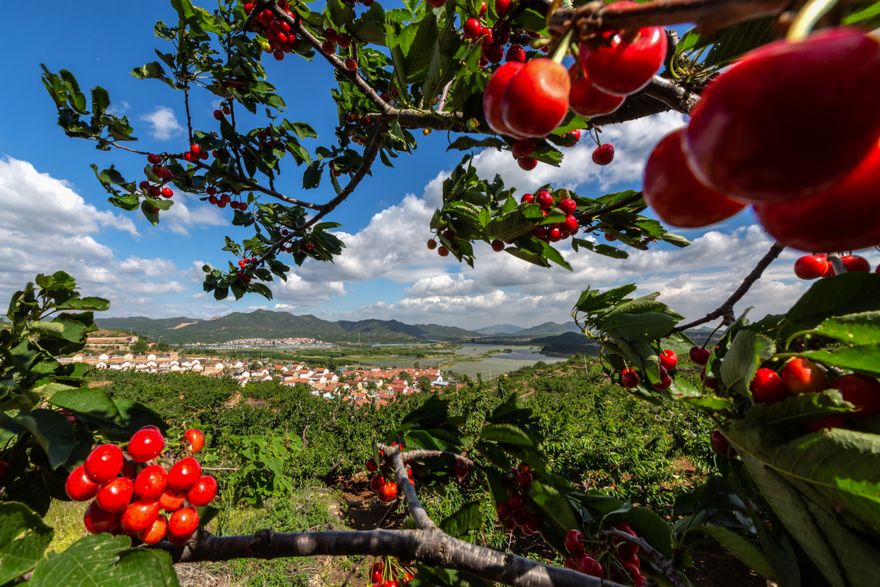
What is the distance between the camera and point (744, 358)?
0.74 meters

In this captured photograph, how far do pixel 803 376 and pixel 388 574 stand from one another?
6.04 ft

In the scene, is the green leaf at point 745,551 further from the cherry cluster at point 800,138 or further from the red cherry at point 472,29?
the red cherry at point 472,29

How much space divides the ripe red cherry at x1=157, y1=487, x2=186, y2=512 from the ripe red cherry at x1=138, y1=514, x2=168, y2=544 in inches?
1.4

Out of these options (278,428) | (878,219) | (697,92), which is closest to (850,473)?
(878,219)

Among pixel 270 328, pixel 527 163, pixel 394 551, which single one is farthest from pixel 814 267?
pixel 270 328

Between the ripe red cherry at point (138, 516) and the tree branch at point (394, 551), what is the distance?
138 mm

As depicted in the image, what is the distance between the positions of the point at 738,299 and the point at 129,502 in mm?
2301

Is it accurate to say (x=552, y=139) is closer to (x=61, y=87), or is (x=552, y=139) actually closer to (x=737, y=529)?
(x=737, y=529)

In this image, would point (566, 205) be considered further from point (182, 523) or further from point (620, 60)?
point (182, 523)

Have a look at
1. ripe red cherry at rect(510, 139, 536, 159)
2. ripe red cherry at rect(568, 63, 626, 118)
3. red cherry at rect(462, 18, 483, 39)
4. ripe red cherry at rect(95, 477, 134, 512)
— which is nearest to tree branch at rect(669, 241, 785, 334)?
ripe red cherry at rect(510, 139, 536, 159)

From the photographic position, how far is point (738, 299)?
1428 millimetres

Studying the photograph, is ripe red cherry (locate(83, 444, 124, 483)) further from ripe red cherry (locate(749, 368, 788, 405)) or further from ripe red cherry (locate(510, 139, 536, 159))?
ripe red cherry (locate(749, 368, 788, 405))

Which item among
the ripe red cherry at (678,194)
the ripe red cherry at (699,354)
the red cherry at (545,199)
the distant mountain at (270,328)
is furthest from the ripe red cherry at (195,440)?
the distant mountain at (270,328)

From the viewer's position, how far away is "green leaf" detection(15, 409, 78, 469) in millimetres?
848
